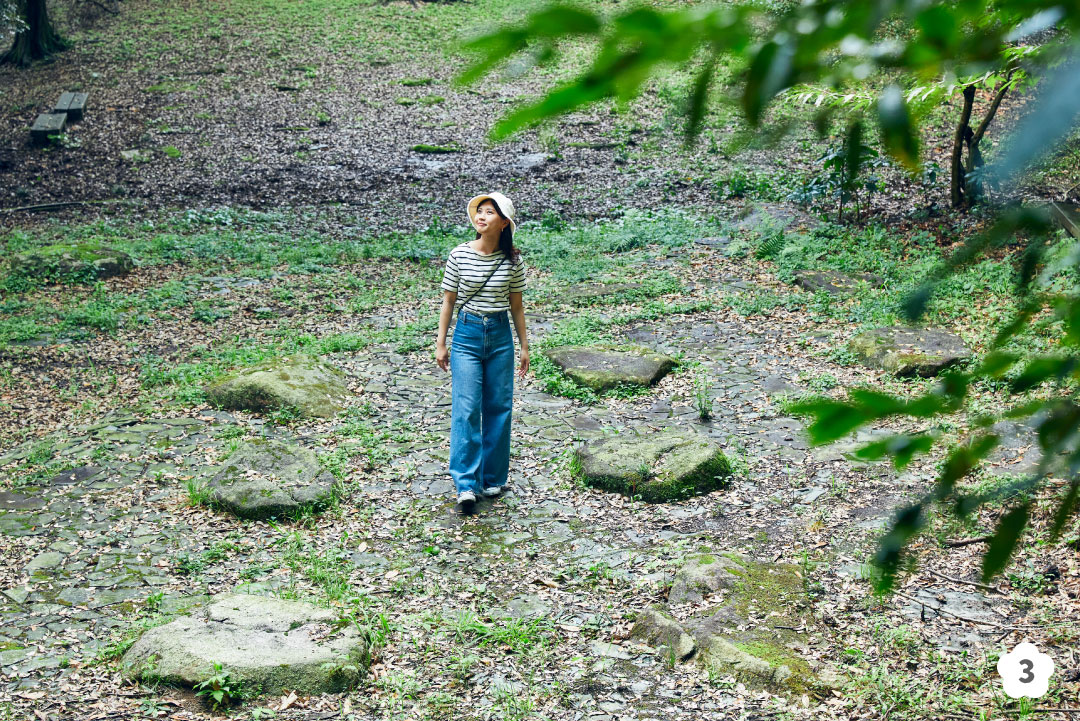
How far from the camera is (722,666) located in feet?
13.7

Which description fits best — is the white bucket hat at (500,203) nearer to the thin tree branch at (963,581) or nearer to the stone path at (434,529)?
the stone path at (434,529)

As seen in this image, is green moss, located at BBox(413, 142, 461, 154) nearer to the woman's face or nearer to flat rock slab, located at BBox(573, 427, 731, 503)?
flat rock slab, located at BBox(573, 427, 731, 503)

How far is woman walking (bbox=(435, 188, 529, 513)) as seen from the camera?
5.72 meters

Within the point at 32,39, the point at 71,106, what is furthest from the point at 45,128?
the point at 32,39

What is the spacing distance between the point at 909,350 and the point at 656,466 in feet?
9.72

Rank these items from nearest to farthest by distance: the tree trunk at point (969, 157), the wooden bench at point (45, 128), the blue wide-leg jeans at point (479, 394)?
the blue wide-leg jeans at point (479, 394) < the tree trunk at point (969, 157) < the wooden bench at point (45, 128)

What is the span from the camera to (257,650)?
4.18m

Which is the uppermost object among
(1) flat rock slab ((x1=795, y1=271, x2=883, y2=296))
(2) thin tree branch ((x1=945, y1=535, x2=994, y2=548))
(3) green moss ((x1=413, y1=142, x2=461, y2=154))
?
(3) green moss ((x1=413, y1=142, x2=461, y2=154))

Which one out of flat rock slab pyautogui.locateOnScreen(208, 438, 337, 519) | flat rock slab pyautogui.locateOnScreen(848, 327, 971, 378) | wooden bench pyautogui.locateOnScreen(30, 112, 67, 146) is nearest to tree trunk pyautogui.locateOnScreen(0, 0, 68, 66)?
wooden bench pyautogui.locateOnScreen(30, 112, 67, 146)

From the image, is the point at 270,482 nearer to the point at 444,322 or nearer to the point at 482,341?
the point at 444,322

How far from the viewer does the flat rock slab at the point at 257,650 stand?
159 inches

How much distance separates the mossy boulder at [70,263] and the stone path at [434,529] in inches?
164

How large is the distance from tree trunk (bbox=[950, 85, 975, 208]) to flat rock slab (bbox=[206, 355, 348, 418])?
7970mm

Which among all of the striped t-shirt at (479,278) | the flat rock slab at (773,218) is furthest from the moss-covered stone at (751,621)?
the flat rock slab at (773,218)
